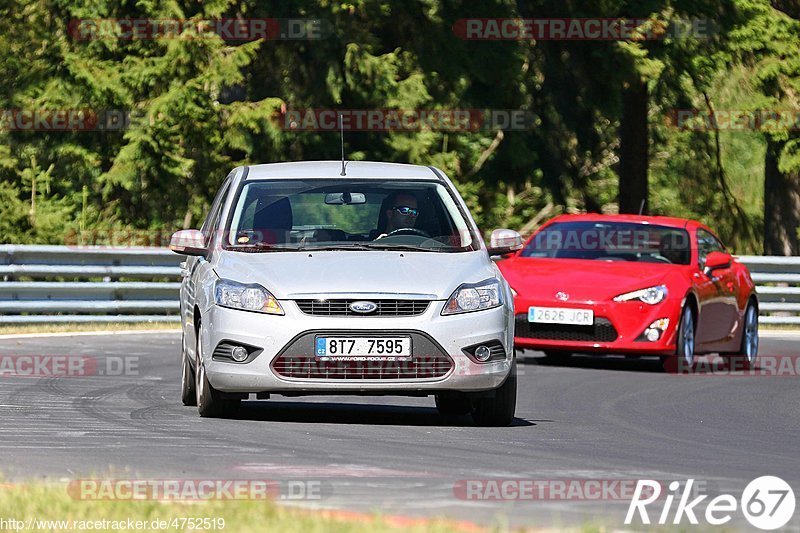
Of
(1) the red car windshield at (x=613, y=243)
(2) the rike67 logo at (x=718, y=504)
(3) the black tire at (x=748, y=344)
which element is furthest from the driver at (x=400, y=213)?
(3) the black tire at (x=748, y=344)

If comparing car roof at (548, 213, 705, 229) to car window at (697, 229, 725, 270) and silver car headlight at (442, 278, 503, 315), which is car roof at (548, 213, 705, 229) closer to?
car window at (697, 229, 725, 270)

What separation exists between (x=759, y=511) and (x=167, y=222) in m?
25.0

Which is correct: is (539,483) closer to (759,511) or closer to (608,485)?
(608,485)

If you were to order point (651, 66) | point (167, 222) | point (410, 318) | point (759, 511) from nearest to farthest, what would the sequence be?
point (759, 511), point (410, 318), point (651, 66), point (167, 222)

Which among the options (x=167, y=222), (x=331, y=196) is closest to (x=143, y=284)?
(x=167, y=222)

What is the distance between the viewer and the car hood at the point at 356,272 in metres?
10.3

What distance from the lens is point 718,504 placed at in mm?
7352

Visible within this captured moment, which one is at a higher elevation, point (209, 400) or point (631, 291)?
point (209, 400)

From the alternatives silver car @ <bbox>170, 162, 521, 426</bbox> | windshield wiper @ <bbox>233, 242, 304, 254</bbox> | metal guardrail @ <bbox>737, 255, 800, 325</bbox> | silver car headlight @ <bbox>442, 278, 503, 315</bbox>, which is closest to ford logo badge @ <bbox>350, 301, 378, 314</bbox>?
silver car @ <bbox>170, 162, 521, 426</bbox>

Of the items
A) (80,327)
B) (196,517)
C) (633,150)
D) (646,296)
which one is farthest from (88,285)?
(196,517)

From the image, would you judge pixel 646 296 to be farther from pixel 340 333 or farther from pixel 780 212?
pixel 780 212

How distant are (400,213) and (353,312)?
1289 mm

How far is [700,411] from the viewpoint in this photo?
504 inches

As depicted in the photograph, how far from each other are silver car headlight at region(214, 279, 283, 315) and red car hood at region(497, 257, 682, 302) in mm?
6539
